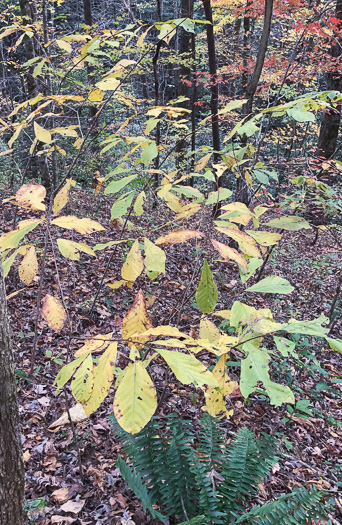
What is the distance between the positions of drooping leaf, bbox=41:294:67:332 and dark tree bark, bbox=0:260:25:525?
20 centimetres

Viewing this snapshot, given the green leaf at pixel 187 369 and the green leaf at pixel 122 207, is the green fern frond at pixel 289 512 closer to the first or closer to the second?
the green leaf at pixel 187 369

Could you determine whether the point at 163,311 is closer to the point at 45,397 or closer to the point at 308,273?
the point at 45,397

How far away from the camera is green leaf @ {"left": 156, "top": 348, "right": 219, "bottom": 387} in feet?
2.19

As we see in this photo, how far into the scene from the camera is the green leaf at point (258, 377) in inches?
32.3

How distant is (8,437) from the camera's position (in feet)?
2.82

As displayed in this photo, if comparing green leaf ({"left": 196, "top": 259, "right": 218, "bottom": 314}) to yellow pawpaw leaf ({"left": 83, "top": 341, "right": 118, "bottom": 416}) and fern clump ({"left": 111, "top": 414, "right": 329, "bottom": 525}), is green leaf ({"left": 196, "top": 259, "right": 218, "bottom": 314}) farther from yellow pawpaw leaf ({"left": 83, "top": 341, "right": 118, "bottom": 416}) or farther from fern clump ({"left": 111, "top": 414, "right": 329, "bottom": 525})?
fern clump ({"left": 111, "top": 414, "right": 329, "bottom": 525})

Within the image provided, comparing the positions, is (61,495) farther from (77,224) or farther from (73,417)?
(77,224)

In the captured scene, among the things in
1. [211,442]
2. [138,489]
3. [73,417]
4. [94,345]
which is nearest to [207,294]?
[94,345]

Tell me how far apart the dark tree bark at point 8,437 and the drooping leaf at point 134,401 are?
0.36m

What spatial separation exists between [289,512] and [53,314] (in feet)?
4.92

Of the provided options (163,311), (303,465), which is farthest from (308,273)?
(303,465)

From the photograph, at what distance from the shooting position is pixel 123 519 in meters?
1.80

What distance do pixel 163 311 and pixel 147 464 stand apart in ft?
7.39

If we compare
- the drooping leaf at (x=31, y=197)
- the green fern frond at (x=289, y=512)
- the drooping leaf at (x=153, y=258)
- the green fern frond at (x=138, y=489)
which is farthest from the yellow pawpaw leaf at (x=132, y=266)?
the green fern frond at (x=289, y=512)
